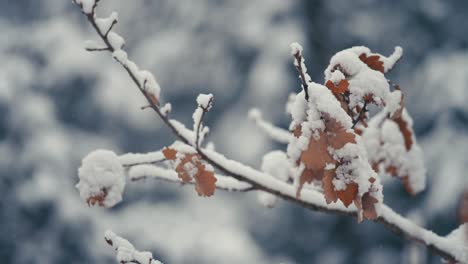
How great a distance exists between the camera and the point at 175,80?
7859mm

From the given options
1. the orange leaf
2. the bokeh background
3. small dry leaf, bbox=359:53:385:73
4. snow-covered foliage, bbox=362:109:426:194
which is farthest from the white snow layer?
the bokeh background

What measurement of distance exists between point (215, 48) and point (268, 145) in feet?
5.97

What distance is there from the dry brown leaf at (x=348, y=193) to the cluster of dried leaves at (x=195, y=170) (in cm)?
38

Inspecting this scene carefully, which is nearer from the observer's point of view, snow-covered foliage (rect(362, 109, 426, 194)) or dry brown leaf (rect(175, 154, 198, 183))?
dry brown leaf (rect(175, 154, 198, 183))

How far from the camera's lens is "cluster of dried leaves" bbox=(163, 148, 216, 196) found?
1367 millimetres

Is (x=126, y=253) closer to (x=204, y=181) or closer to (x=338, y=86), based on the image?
(x=204, y=181)

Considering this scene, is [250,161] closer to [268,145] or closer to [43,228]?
[268,145]

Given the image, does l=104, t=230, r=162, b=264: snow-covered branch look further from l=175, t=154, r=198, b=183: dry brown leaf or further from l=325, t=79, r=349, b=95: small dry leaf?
l=325, t=79, r=349, b=95: small dry leaf

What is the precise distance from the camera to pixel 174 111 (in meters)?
7.65

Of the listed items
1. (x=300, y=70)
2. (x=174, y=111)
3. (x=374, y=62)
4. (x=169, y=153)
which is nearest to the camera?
(x=300, y=70)

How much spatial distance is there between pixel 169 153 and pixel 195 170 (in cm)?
8

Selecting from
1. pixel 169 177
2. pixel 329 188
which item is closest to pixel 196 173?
pixel 169 177

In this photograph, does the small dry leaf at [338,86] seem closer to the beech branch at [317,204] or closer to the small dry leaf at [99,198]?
the beech branch at [317,204]

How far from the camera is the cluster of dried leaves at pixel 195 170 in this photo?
1.37m
